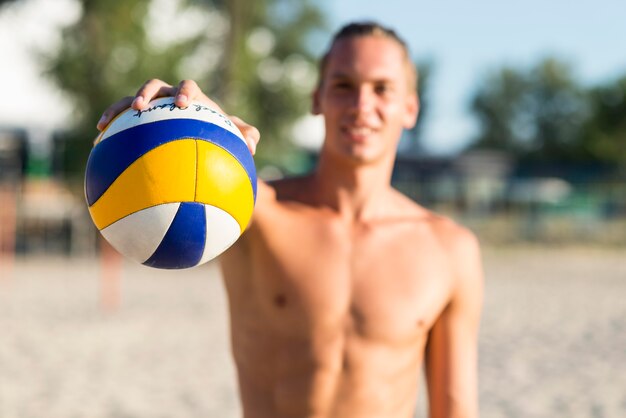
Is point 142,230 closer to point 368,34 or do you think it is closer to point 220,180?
point 220,180

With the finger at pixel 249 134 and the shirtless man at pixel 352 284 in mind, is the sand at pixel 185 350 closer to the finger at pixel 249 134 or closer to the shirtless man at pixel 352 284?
the shirtless man at pixel 352 284

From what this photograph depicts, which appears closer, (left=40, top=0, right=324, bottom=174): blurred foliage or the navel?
the navel

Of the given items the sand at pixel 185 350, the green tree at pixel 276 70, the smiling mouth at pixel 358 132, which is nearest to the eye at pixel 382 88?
the smiling mouth at pixel 358 132

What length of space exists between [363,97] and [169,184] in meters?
0.59

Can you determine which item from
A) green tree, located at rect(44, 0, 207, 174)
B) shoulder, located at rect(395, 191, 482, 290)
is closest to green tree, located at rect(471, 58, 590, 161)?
green tree, located at rect(44, 0, 207, 174)

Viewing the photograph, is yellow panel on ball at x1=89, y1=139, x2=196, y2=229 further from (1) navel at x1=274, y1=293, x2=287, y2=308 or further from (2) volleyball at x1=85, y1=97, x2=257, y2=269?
(1) navel at x1=274, y1=293, x2=287, y2=308

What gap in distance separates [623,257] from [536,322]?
407 inches

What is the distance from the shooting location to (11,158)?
2206 cm

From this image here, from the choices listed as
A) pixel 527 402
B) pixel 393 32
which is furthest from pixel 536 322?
pixel 393 32

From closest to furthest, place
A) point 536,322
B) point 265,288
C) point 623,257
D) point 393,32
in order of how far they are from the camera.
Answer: point 265,288 → point 393,32 → point 536,322 → point 623,257

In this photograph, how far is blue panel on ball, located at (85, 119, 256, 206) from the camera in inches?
57.3

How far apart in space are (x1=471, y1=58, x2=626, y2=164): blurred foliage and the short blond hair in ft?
143

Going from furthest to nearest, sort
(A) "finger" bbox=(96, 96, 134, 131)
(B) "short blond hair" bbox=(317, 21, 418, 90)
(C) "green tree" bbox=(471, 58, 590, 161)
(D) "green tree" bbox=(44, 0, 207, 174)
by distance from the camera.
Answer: (C) "green tree" bbox=(471, 58, 590, 161) → (D) "green tree" bbox=(44, 0, 207, 174) → (B) "short blond hair" bbox=(317, 21, 418, 90) → (A) "finger" bbox=(96, 96, 134, 131)

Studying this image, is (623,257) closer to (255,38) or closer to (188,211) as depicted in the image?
(255,38)
